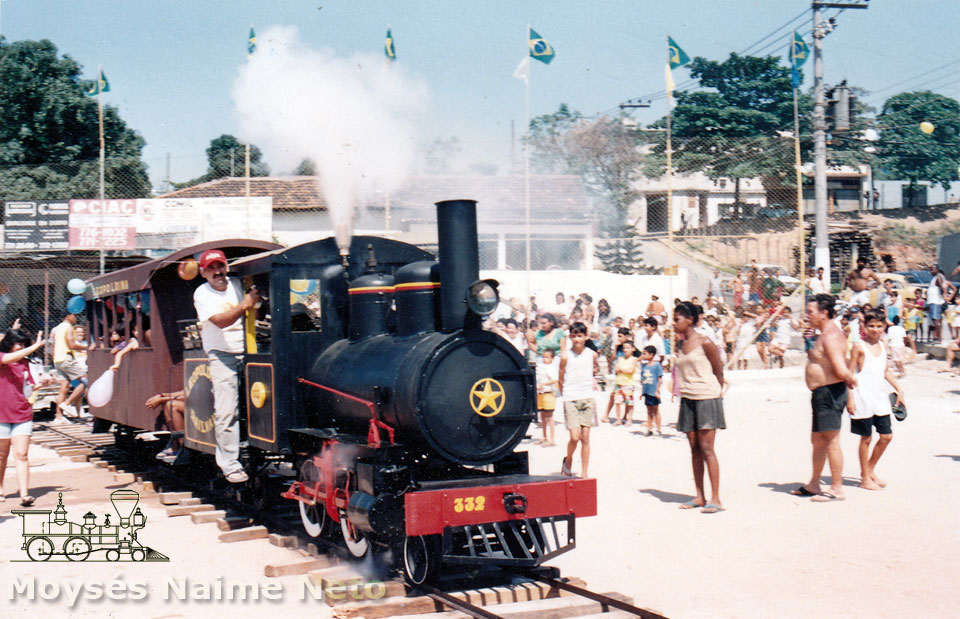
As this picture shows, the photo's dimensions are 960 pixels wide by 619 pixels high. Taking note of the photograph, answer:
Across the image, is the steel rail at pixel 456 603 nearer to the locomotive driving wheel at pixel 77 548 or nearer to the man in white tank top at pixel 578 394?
the locomotive driving wheel at pixel 77 548

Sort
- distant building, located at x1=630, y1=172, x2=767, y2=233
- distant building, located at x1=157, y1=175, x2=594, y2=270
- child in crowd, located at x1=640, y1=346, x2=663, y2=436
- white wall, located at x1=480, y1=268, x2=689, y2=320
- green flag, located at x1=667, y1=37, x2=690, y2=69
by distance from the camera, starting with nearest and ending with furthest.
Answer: distant building, located at x1=157, y1=175, x2=594, y2=270
child in crowd, located at x1=640, y1=346, x2=663, y2=436
green flag, located at x1=667, y1=37, x2=690, y2=69
white wall, located at x1=480, y1=268, x2=689, y2=320
distant building, located at x1=630, y1=172, x2=767, y2=233

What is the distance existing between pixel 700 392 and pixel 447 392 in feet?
10.4

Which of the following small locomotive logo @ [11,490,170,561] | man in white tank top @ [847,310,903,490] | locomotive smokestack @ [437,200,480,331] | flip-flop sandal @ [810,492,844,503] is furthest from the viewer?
man in white tank top @ [847,310,903,490]

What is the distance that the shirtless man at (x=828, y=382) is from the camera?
28.1 feet

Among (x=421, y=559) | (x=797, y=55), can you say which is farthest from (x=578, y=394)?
(x=797, y=55)

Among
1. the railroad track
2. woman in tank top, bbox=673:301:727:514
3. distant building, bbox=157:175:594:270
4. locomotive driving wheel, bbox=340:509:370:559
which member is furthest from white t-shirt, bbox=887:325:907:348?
locomotive driving wheel, bbox=340:509:370:559

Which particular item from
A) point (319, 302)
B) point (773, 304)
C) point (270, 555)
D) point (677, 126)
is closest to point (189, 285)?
point (319, 302)

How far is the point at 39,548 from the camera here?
7.42 meters

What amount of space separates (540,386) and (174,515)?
4916 mm

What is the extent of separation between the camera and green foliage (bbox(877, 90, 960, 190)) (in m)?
48.0

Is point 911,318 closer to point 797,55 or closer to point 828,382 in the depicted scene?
point 797,55

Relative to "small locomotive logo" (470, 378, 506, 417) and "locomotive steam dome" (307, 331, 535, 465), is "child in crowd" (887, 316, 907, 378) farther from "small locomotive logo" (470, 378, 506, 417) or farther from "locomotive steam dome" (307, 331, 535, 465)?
"small locomotive logo" (470, 378, 506, 417)

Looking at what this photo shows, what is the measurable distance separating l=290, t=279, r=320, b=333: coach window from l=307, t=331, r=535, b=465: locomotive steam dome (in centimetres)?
94

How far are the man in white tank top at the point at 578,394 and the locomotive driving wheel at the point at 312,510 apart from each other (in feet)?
9.96
